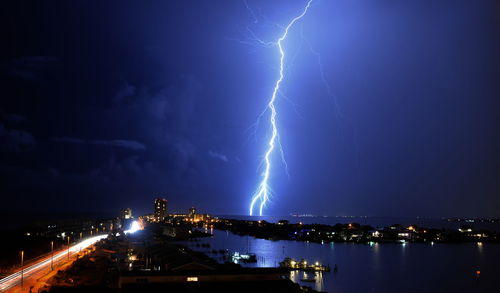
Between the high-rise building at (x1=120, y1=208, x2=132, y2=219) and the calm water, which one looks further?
the high-rise building at (x1=120, y1=208, x2=132, y2=219)

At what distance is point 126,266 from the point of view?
24359 millimetres

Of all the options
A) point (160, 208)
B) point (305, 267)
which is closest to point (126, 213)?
point (160, 208)

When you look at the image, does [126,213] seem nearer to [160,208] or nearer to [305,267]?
[160,208]


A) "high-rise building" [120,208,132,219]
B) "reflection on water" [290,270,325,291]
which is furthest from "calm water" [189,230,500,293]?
"high-rise building" [120,208,132,219]

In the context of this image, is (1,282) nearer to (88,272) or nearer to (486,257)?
(88,272)

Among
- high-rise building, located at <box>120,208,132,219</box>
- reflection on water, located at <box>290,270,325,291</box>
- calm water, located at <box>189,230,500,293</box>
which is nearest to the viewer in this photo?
reflection on water, located at <box>290,270,325,291</box>

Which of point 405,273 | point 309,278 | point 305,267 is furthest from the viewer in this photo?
point 405,273

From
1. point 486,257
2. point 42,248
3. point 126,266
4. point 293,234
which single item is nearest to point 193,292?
point 126,266

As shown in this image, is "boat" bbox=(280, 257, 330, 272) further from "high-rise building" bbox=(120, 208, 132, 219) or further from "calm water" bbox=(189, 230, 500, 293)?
"high-rise building" bbox=(120, 208, 132, 219)

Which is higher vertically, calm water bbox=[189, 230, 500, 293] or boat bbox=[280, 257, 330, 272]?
boat bbox=[280, 257, 330, 272]

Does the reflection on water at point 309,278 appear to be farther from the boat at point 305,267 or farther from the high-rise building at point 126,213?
the high-rise building at point 126,213

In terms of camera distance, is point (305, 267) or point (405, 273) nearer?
point (305, 267)

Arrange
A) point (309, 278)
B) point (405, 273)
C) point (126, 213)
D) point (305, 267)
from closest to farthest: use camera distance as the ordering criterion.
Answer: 1. point (309, 278)
2. point (305, 267)
3. point (405, 273)
4. point (126, 213)

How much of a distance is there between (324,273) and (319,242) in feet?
103
